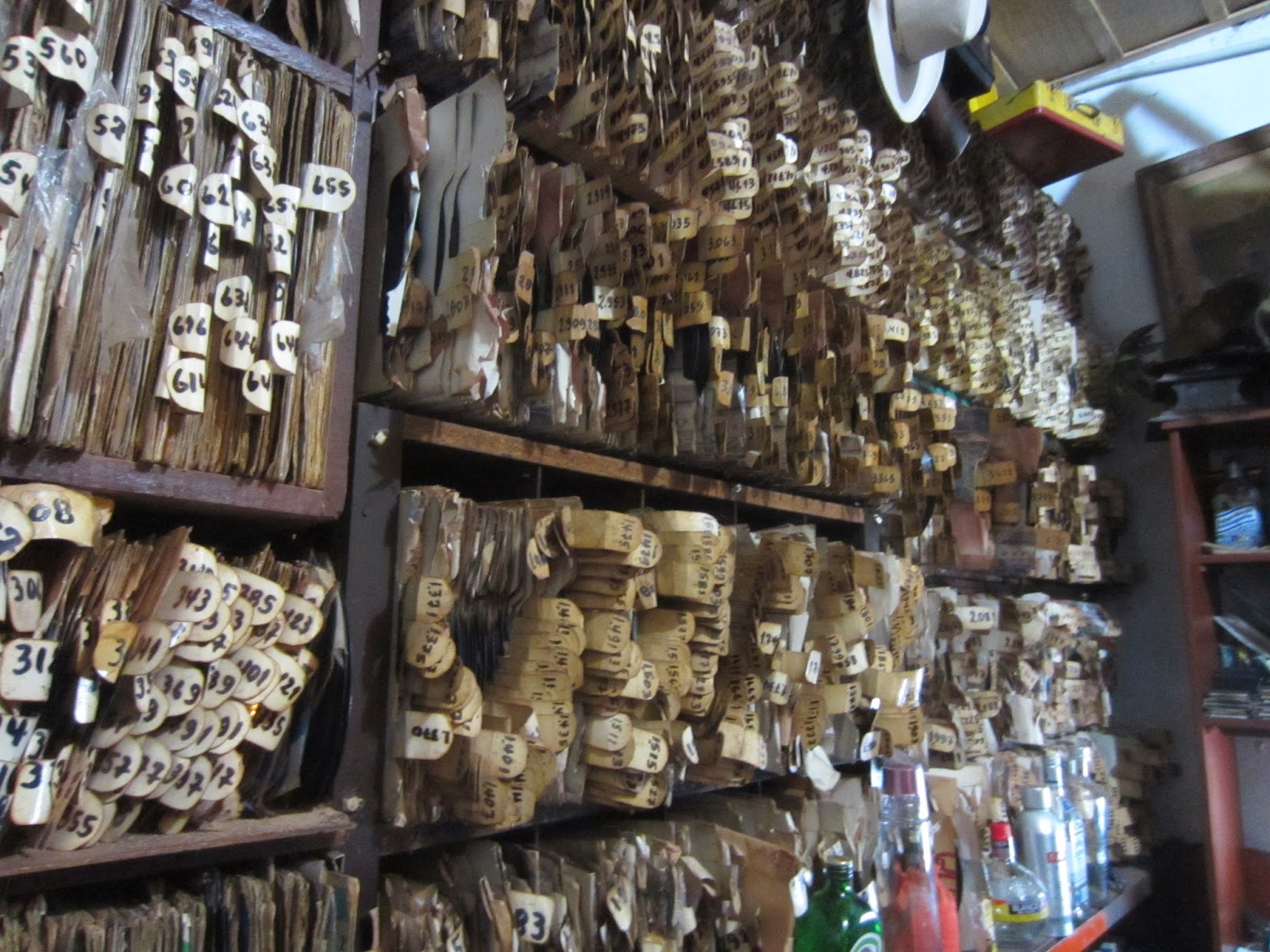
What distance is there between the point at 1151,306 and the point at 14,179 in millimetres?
3465

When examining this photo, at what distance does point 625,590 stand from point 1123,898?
194 cm

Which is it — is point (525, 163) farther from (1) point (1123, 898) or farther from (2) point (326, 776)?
(1) point (1123, 898)

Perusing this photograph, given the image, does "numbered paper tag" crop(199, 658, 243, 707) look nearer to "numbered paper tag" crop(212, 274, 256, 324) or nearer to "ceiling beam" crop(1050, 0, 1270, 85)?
"numbered paper tag" crop(212, 274, 256, 324)

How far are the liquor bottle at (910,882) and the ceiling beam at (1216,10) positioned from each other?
2.96m

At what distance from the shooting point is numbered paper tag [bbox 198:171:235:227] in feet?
2.66

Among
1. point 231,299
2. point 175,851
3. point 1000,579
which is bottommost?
point 175,851

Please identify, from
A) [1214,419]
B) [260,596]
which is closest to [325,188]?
[260,596]

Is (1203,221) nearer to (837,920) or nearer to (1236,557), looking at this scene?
(1236,557)

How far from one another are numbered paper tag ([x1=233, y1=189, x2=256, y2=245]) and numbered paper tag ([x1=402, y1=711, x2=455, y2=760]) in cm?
49

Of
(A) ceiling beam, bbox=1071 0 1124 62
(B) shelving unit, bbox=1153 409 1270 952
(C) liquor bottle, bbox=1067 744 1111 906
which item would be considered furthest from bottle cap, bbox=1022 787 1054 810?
(A) ceiling beam, bbox=1071 0 1124 62

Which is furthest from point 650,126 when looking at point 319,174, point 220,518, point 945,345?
point 945,345

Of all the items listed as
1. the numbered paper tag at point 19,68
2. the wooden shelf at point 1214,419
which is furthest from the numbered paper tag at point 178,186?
the wooden shelf at point 1214,419

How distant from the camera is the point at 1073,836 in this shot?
214 centimetres

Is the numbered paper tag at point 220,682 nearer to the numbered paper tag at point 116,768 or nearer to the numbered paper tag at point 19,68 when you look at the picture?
the numbered paper tag at point 116,768
